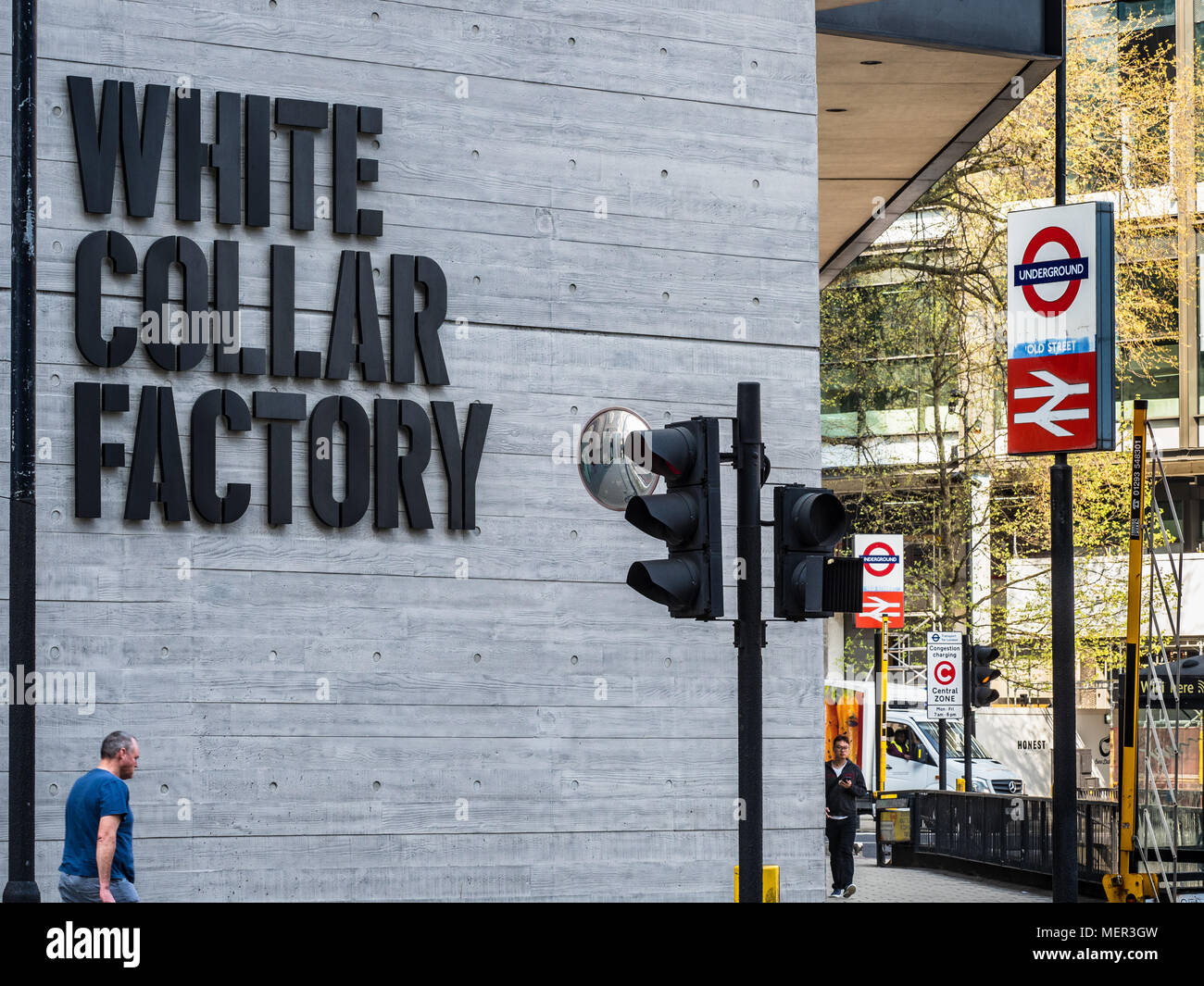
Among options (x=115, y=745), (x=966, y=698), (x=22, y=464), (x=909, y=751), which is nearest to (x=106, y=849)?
(x=115, y=745)

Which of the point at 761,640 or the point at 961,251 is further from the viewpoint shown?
the point at 961,251

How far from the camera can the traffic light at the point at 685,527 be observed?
25.4ft

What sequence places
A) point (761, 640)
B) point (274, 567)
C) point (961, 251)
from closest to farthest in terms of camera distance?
point (761, 640)
point (274, 567)
point (961, 251)

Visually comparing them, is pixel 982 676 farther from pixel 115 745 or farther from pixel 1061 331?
pixel 115 745

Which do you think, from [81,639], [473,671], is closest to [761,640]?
[473,671]

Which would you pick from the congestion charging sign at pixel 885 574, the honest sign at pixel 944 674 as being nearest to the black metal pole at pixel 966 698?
the honest sign at pixel 944 674

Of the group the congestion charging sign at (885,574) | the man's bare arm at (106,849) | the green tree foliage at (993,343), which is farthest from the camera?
the green tree foliage at (993,343)

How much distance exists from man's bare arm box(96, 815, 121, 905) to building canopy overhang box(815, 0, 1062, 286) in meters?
8.64

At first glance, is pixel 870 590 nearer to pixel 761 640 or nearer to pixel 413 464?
pixel 413 464

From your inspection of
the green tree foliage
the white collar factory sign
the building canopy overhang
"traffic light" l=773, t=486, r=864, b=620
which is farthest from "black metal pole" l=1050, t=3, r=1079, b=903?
the green tree foliage

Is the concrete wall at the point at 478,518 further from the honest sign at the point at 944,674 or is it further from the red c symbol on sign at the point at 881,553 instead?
the honest sign at the point at 944,674

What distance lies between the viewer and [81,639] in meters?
10.3

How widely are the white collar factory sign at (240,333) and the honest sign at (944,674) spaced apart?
13605 millimetres

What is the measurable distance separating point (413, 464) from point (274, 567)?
3.78 ft
